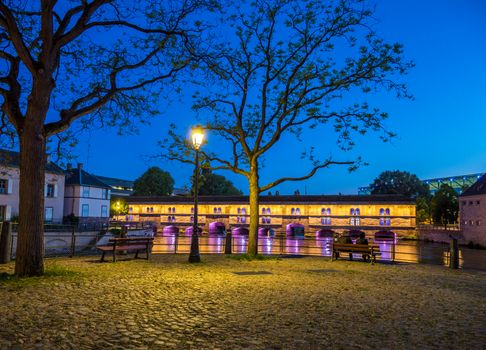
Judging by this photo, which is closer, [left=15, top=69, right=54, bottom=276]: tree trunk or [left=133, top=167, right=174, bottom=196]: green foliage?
[left=15, top=69, right=54, bottom=276]: tree trunk

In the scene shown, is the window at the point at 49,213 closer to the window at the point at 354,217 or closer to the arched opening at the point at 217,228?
the arched opening at the point at 217,228

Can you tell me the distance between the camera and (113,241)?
530 inches

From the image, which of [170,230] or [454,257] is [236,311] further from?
[170,230]

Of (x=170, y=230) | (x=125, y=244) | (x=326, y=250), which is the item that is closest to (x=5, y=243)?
(x=125, y=244)

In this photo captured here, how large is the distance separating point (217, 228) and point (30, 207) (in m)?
72.0

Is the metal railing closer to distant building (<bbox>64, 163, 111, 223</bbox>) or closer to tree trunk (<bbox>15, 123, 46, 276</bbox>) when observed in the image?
tree trunk (<bbox>15, 123, 46, 276</bbox>)

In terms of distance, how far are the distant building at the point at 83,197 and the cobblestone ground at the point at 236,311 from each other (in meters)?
45.5

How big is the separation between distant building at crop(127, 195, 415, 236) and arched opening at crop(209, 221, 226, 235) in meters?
0.27

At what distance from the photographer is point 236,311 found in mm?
6434

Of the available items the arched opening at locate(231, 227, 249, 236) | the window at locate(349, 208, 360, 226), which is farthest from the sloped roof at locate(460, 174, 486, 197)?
the arched opening at locate(231, 227, 249, 236)

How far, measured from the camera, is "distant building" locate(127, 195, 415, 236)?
68688 millimetres

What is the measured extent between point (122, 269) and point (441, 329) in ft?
29.5

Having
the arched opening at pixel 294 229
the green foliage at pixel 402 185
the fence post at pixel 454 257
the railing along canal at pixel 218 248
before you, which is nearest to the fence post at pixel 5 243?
the railing along canal at pixel 218 248

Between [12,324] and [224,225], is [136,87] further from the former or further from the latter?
[224,225]
